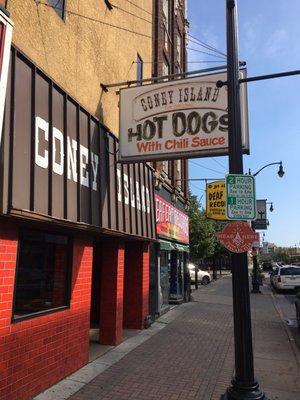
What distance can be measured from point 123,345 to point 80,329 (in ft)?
8.06

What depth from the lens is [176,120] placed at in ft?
27.9

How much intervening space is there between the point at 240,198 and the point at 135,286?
22.5 ft

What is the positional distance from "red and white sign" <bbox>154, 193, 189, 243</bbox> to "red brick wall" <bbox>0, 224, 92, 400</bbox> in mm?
5411

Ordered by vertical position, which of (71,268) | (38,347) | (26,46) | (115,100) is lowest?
(38,347)

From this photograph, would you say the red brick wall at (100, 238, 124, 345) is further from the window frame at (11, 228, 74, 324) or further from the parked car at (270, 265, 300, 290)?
the parked car at (270, 265, 300, 290)

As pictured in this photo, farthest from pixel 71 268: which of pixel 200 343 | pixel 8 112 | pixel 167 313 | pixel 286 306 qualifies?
pixel 286 306

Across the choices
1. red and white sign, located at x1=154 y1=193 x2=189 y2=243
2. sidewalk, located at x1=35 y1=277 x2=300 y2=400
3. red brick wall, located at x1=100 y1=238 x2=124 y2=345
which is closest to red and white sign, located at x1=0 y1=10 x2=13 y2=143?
sidewalk, located at x1=35 y1=277 x2=300 y2=400

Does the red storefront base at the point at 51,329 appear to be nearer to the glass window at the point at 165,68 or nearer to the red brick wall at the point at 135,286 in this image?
the red brick wall at the point at 135,286

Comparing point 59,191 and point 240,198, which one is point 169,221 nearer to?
point 59,191

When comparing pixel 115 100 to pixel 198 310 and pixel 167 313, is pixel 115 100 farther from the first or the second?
pixel 198 310

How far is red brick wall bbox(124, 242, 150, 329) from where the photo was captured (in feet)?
40.1

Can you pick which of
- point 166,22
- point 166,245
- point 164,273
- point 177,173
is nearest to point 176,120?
point 166,245

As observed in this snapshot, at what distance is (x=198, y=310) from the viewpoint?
55.8ft

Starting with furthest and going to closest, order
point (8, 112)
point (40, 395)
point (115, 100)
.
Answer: point (115, 100) < point (40, 395) < point (8, 112)
